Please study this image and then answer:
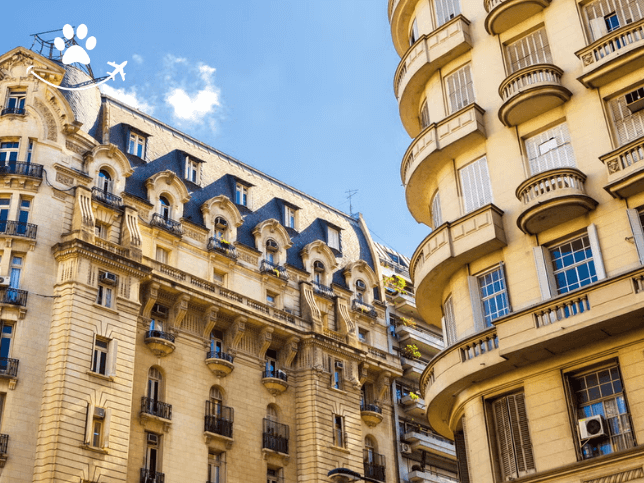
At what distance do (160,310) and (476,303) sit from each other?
23064 mm

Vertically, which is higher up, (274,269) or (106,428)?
(274,269)

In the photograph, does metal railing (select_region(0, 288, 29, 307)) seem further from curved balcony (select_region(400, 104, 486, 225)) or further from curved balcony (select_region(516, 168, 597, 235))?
curved balcony (select_region(516, 168, 597, 235))

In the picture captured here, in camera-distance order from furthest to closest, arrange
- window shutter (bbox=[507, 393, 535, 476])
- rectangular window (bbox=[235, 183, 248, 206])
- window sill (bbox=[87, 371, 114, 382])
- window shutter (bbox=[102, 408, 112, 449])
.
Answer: rectangular window (bbox=[235, 183, 248, 206])
window sill (bbox=[87, 371, 114, 382])
window shutter (bbox=[102, 408, 112, 449])
window shutter (bbox=[507, 393, 535, 476])

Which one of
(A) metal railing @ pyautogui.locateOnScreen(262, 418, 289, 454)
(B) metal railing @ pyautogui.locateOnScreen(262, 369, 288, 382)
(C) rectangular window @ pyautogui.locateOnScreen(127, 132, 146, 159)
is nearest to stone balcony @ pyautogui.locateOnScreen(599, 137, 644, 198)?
(A) metal railing @ pyautogui.locateOnScreen(262, 418, 289, 454)

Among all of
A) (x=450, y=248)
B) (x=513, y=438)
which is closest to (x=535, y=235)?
(x=450, y=248)

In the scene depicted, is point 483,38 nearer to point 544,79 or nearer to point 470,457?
point 544,79

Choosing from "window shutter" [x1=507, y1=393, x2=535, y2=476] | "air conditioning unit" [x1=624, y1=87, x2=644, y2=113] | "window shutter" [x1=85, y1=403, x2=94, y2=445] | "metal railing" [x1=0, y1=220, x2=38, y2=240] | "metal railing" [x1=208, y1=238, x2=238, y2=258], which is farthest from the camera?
"metal railing" [x1=208, y1=238, x2=238, y2=258]

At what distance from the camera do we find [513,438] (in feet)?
73.8

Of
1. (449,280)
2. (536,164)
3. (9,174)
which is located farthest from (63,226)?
(536,164)

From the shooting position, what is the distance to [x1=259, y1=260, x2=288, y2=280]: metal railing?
50438 millimetres

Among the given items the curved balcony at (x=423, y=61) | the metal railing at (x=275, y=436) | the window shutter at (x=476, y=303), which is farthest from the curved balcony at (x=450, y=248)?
the metal railing at (x=275, y=436)

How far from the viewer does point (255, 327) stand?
157 ft

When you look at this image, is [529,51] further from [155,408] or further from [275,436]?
[275,436]

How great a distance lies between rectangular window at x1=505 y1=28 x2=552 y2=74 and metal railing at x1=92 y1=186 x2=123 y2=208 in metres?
23.5
